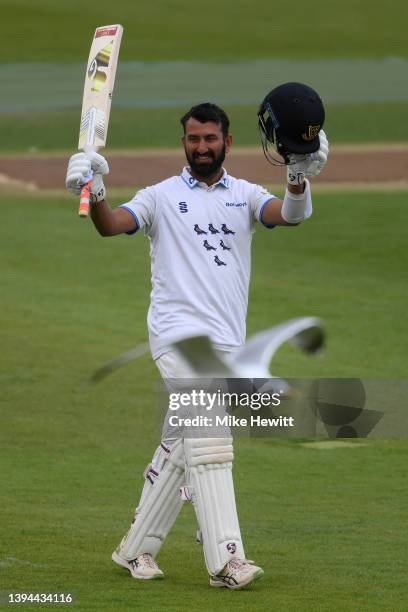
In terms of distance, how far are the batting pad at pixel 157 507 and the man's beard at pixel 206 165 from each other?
1.22 m

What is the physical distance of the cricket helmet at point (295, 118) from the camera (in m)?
6.00

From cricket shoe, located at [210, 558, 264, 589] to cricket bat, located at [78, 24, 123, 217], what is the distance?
1948 millimetres

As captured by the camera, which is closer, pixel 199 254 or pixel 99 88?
pixel 199 254

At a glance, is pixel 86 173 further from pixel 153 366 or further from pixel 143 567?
pixel 153 366

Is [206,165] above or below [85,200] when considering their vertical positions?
above

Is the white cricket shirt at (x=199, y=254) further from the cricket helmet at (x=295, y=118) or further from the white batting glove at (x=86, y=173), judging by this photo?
the cricket helmet at (x=295, y=118)

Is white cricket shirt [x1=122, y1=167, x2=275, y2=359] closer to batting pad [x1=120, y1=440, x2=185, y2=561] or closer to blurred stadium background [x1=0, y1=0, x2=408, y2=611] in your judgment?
batting pad [x1=120, y1=440, x2=185, y2=561]

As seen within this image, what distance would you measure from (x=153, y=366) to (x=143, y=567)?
20.8 ft

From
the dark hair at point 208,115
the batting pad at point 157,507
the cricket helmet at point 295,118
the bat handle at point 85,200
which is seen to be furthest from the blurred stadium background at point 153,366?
the dark hair at point 208,115

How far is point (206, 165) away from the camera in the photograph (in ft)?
20.6

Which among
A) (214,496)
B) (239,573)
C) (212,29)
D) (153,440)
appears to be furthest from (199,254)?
(212,29)

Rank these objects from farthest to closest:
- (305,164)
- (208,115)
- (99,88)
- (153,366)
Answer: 1. (153,366)
2. (99,88)
3. (208,115)
4. (305,164)

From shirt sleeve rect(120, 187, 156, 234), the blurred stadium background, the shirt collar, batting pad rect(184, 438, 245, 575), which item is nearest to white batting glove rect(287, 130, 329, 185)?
the shirt collar

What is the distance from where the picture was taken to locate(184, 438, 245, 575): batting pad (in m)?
5.98
